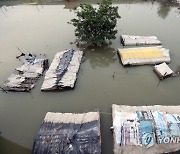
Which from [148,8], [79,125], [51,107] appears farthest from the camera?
[148,8]

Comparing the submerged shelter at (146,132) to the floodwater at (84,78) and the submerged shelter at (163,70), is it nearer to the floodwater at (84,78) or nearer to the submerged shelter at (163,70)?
the floodwater at (84,78)

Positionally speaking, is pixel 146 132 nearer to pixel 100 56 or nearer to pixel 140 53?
pixel 140 53

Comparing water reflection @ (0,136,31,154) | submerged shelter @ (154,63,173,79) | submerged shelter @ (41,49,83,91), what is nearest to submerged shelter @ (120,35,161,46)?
submerged shelter @ (154,63,173,79)

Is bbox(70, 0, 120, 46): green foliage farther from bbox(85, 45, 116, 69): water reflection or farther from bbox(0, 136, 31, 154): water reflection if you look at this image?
bbox(0, 136, 31, 154): water reflection

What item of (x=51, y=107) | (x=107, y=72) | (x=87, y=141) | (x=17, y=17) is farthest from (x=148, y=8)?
(x=87, y=141)

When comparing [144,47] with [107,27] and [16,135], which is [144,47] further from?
[16,135]

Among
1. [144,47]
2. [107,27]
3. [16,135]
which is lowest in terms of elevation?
[16,135]
